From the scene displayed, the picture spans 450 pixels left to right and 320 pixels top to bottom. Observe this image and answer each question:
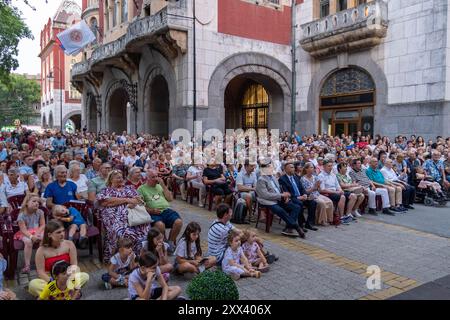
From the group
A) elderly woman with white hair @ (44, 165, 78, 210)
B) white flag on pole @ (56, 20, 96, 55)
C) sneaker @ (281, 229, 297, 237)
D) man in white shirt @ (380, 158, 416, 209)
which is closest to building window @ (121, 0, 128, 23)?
white flag on pole @ (56, 20, 96, 55)

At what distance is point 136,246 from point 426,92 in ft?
47.0

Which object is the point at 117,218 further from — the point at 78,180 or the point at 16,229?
the point at 78,180

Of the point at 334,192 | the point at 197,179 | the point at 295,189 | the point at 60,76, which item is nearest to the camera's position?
the point at 295,189

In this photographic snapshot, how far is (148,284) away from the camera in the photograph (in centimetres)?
391

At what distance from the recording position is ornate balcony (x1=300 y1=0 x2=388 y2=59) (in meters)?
16.4

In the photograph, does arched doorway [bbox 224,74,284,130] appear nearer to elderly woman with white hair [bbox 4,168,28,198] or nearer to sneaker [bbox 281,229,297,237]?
sneaker [bbox 281,229,297,237]

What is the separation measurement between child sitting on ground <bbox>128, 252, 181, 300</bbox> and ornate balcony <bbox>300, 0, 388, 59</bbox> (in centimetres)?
1602

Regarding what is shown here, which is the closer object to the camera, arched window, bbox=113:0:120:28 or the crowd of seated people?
the crowd of seated people

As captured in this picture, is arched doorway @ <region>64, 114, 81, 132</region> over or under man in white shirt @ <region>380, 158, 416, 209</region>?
over

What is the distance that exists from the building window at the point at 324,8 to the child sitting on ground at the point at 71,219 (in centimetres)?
1819

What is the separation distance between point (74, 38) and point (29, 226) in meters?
19.7

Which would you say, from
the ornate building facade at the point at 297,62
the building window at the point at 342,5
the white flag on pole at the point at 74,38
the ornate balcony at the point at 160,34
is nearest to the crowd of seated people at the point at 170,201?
the ornate building facade at the point at 297,62

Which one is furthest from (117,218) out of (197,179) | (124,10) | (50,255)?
(124,10)
